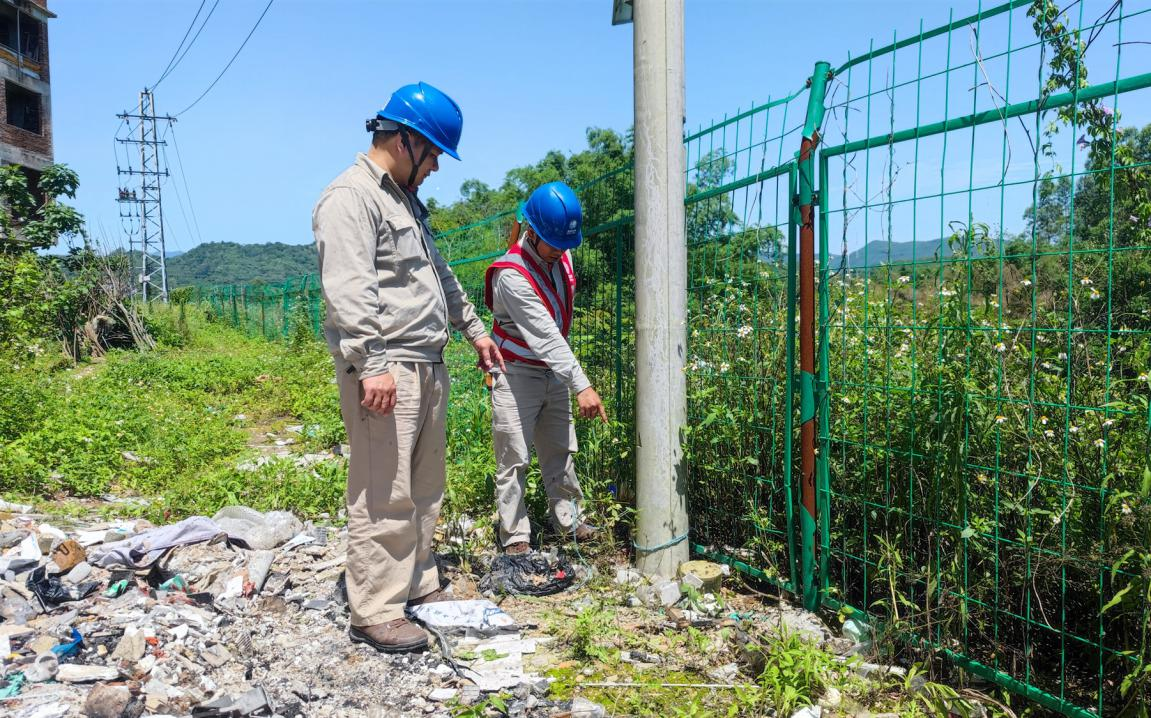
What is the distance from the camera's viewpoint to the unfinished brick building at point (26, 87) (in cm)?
2472

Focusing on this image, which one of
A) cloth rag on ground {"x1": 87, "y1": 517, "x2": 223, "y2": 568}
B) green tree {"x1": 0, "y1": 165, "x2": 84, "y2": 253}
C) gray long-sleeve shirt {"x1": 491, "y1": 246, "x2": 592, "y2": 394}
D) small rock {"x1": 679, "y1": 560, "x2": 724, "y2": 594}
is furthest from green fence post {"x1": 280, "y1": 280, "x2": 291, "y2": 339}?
small rock {"x1": 679, "y1": 560, "x2": 724, "y2": 594}

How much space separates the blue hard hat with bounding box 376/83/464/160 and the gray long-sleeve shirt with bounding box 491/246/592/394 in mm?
784

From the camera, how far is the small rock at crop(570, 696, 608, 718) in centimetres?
270

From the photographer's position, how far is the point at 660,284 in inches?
143

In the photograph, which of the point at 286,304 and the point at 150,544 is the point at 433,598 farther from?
the point at 286,304

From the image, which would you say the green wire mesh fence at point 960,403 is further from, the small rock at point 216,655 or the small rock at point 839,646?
the small rock at point 216,655

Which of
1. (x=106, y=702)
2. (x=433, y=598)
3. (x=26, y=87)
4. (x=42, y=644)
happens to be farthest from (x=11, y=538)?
(x=26, y=87)

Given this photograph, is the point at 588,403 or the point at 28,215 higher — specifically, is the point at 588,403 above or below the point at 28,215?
below

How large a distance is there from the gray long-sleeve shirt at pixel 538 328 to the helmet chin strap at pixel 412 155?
688 mm

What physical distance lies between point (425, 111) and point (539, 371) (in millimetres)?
1398

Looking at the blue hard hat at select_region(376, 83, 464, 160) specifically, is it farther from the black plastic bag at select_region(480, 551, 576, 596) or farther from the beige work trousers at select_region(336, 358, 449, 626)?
the black plastic bag at select_region(480, 551, 576, 596)

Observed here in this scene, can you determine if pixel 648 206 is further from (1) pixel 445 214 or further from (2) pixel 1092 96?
(1) pixel 445 214

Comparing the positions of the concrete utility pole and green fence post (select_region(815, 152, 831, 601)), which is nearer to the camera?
green fence post (select_region(815, 152, 831, 601))

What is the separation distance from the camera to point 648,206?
364 cm
